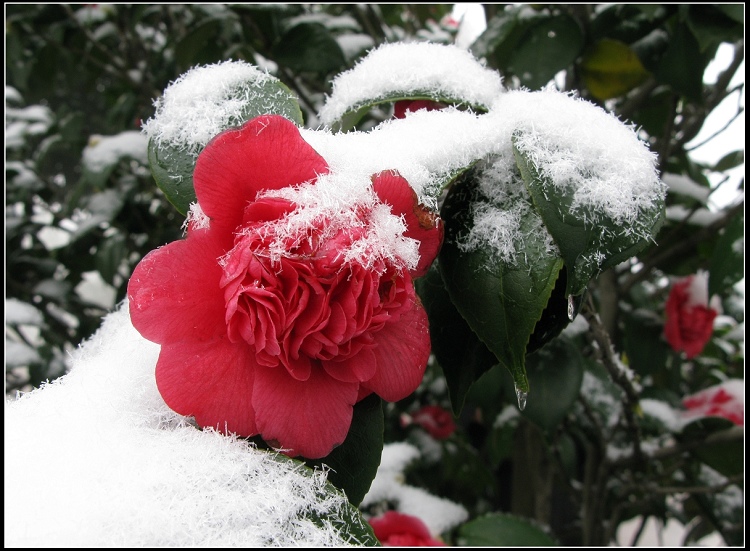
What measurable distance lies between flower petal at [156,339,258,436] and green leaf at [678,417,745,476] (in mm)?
896

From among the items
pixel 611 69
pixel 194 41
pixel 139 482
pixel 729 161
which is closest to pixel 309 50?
pixel 194 41

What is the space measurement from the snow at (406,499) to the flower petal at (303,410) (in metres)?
0.71

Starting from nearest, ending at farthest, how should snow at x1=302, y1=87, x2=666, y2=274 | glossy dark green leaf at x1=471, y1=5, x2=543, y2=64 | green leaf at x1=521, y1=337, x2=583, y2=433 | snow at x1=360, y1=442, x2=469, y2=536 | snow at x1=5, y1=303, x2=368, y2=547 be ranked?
1. snow at x1=5, y1=303, x2=368, y2=547
2. snow at x1=302, y1=87, x2=666, y2=274
3. green leaf at x1=521, y1=337, x2=583, y2=433
4. glossy dark green leaf at x1=471, y1=5, x2=543, y2=64
5. snow at x1=360, y1=442, x2=469, y2=536

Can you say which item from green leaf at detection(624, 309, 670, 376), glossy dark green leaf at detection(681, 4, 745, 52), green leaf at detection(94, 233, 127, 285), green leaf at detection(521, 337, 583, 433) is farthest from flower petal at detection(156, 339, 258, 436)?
green leaf at detection(624, 309, 670, 376)

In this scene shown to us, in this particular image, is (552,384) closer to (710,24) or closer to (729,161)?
(710,24)

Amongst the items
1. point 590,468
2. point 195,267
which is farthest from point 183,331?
point 590,468

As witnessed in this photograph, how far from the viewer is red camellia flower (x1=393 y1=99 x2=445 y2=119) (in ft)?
1.74

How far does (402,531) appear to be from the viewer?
0.83 meters

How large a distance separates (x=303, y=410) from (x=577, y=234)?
0.72 feet

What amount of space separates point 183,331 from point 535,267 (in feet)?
0.79

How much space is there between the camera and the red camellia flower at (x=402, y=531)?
809mm

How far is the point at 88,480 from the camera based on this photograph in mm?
320

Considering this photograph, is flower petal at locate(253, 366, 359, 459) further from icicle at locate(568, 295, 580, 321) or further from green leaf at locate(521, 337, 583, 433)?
green leaf at locate(521, 337, 583, 433)

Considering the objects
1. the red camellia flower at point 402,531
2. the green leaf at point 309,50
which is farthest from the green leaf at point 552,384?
the green leaf at point 309,50
